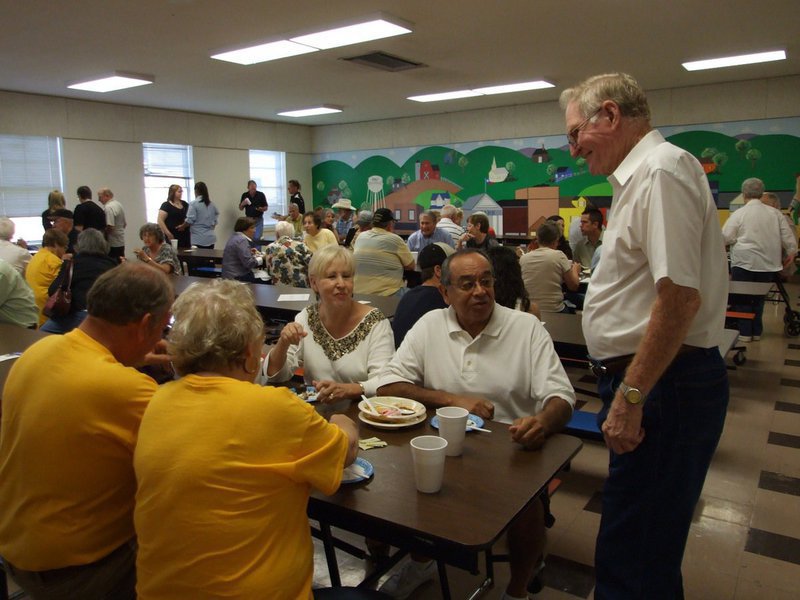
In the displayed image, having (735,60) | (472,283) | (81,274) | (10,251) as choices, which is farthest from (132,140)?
(472,283)

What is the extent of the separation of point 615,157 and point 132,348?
1382 mm

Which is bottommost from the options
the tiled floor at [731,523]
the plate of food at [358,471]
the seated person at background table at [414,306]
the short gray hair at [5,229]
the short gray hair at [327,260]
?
the tiled floor at [731,523]

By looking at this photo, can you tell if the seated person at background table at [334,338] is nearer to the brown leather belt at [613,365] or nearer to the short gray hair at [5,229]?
the brown leather belt at [613,365]

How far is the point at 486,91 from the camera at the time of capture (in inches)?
371

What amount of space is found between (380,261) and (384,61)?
313 centimetres

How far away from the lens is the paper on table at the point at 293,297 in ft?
14.6

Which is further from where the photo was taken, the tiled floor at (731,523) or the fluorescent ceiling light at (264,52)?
the fluorescent ceiling light at (264,52)

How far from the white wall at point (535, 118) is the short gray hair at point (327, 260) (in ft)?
28.6

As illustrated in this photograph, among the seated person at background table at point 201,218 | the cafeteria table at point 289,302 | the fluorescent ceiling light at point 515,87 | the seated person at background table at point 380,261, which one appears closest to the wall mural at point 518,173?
the fluorescent ceiling light at point 515,87

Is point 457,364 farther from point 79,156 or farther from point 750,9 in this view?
point 79,156

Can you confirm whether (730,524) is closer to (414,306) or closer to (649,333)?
(414,306)

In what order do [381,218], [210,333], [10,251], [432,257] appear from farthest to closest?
1. [381,218]
2. [10,251]
3. [432,257]
4. [210,333]

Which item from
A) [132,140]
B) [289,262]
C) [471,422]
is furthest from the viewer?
[132,140]

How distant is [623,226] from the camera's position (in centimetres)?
154
